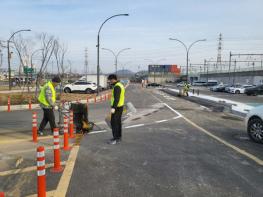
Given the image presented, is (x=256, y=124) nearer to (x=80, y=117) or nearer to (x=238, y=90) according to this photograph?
(x=80, y=117)

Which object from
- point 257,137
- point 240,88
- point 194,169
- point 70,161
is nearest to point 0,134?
point 70,161

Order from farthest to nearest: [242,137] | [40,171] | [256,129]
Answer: [242,137] < [256,129] < [40,171]

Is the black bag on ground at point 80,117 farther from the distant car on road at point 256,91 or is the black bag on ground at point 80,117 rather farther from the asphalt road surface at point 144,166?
the distant car on road at point 256,91

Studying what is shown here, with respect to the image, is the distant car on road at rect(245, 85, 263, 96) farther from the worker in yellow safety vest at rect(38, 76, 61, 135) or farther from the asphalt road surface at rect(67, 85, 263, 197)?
the worker in yellow safety vest at rect(38, 76, 61, 135)

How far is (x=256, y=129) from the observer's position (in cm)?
920

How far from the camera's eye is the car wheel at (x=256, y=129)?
A: 9031 mm

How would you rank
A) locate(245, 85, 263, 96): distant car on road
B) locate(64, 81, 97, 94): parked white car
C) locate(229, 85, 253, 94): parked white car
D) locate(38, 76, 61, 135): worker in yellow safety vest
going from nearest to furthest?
locate(38, 76, 61, 135): worker in yellow safety vest
locate(64, 81, 97, 94): parked white car
locate(245, 85, 263, 96): distant car on road
locate(229, 85, 253, 94): parked white car

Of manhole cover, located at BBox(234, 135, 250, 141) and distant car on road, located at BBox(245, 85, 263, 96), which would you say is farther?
distant car on road, located at BBox(245, 85, 263, 96)

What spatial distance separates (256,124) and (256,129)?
0.14 meters

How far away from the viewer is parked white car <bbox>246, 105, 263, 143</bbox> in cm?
905

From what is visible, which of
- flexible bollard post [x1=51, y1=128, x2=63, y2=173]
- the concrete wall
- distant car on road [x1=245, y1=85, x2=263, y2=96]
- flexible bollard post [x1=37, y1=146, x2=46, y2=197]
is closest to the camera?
flexible bollard post [x1=37, y1=146, x2=46, y2=197]

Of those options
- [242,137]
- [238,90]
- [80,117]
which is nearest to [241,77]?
[238,90]

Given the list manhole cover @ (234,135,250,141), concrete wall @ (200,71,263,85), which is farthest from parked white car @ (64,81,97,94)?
concrete wall @ (200,71,263,85)

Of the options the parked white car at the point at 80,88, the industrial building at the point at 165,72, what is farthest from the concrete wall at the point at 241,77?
the parked white car at the point at 80,88
